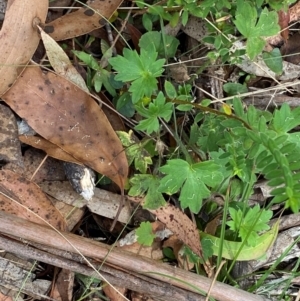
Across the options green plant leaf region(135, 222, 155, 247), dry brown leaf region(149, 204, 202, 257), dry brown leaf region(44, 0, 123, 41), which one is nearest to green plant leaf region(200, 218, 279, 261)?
dry brown leaf region(149, 204, 202, 257)

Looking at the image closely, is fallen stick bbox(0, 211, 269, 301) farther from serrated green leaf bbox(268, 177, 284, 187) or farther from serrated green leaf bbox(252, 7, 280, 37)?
serrated green leaf bbox(252, 7, 280, 37)

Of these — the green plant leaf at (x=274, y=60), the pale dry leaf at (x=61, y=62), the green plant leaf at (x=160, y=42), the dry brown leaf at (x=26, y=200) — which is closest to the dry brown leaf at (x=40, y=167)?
the dry brown leaf at (x=26, y=200)

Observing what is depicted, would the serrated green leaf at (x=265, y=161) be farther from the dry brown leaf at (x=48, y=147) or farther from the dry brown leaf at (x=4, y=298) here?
the dry brown leaf at (x=4, y=298)

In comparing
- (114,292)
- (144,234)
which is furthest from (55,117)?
(114,292)

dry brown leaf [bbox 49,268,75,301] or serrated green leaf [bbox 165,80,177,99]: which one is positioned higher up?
serrated green leaf [bbox 165,80,177,99]

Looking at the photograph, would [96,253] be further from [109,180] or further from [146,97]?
[146,97]

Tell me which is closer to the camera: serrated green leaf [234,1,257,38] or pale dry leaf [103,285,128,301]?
serrated green leaf [234,1,257,38]
